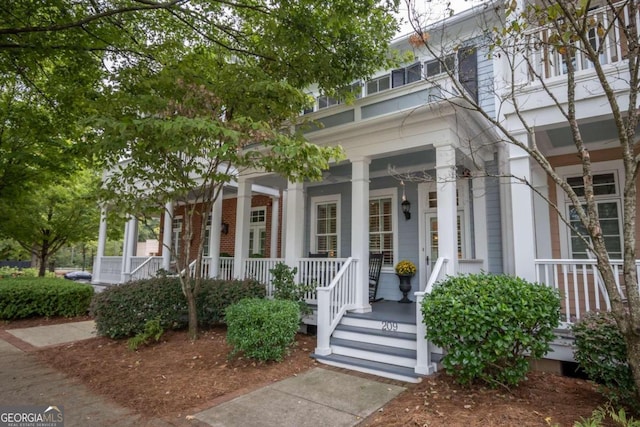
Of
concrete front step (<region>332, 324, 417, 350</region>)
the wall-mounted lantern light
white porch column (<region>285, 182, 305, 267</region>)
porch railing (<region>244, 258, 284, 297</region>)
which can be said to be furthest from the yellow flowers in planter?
porch railing (<region>244, 258, 284, 297</region>)

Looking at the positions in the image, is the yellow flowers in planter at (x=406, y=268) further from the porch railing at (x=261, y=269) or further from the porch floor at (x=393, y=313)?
the porch railing at (x=261, y=269)

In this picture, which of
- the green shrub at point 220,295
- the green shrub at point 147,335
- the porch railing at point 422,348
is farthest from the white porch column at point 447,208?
the green shrub at point 147,335

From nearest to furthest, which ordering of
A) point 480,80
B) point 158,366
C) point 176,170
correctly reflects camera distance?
point 158,366 → point 176,170 → point 480,80

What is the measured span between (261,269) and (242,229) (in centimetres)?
Result: 97

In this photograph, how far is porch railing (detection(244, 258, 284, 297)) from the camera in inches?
290

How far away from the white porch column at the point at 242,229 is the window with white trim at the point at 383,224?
2931mm

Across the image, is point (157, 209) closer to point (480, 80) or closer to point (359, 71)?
point (359, 71)

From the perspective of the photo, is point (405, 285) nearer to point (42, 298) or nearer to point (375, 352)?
point (375, 352)

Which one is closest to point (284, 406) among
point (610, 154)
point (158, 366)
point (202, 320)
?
point (158, 366)

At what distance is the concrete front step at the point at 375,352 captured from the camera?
480 centimetres

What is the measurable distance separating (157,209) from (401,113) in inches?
174

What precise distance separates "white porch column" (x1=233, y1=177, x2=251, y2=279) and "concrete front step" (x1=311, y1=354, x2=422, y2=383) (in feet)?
9.88

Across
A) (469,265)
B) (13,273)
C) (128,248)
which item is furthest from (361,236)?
(13,273)

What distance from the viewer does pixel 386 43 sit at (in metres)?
6.74
